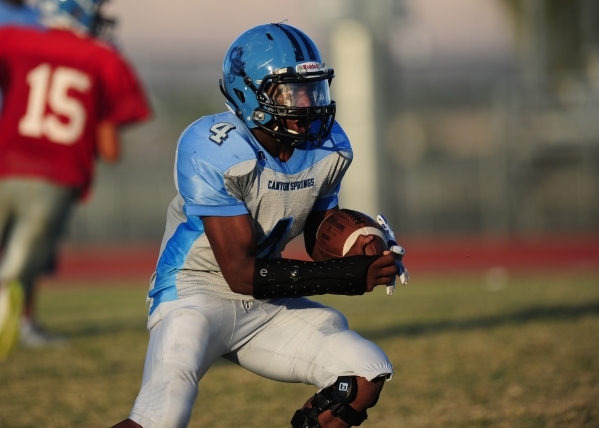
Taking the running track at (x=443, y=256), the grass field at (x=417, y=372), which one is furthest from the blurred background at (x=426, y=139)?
the grass field at (x=417, y=372)

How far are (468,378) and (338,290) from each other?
8.09 ft

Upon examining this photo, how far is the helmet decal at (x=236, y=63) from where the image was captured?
3.65 meters

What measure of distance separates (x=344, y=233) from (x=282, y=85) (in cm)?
59

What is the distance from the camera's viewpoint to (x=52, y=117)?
6.27m

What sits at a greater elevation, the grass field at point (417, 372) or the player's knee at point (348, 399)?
the player's knee at point (348, 399)

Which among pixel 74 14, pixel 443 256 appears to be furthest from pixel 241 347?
pixel 443 256

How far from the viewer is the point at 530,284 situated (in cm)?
1059

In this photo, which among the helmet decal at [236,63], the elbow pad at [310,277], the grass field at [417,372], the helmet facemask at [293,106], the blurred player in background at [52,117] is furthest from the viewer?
the blurred player in background at [52,117]

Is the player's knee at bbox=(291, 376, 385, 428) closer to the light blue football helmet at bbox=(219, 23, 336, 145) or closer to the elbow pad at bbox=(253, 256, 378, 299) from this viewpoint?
the elbow pad at bbox=(253, 256, 378, 299)

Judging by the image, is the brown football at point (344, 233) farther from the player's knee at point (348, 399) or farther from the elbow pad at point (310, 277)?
the player's knee at point (348, 399)

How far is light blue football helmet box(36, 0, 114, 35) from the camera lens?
247 inches

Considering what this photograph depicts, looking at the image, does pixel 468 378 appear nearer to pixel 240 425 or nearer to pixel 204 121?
pixel 240 425


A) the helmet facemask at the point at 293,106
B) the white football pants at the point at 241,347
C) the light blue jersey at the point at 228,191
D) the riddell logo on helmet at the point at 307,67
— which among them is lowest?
the white football pants at the point at 241,347

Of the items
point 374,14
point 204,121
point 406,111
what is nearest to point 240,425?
point 204,121
